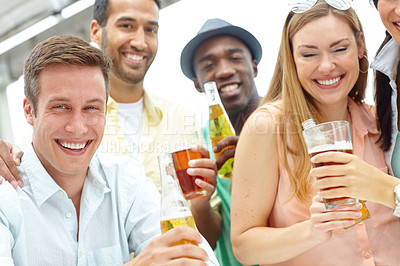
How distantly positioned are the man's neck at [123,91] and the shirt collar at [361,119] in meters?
1.28

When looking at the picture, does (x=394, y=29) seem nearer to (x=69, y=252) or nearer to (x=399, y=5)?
(x=399, y=5)

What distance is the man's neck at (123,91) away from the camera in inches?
107

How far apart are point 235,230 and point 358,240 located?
0.45 m

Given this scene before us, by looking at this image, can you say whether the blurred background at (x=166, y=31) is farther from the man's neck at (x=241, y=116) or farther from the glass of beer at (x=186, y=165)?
the glass of beer at (x=186, y=165)

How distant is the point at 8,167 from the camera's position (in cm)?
159

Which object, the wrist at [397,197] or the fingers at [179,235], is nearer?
the fingers at [179,235]

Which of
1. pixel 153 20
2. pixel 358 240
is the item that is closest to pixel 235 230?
pixel 358 240

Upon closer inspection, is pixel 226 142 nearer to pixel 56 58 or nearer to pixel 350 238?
pixel 350 238

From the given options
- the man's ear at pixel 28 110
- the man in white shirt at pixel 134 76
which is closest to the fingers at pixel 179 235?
the man's ear at pixel 28 110

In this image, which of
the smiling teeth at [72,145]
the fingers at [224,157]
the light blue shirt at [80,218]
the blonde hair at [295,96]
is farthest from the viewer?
the fingers at [224,157]

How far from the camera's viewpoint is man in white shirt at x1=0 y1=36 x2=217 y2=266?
1.51 meters

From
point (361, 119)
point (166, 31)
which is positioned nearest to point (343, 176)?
point (361, 119)

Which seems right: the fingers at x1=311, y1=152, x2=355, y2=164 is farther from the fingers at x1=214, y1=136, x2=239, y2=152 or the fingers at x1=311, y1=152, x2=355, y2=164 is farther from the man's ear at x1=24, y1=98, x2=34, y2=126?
the man's ear at x1=24, y1=98, x2=34, y2=126

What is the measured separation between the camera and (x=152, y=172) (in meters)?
2.44
